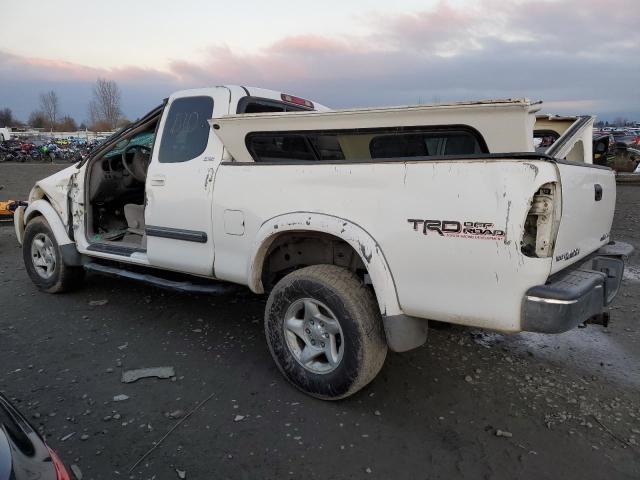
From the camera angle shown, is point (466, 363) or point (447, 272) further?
point (466, 363)

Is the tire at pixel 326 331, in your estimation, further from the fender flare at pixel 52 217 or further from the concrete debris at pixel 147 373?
the fender flare at pixel 52 217

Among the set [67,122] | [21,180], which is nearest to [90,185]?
[21,180]

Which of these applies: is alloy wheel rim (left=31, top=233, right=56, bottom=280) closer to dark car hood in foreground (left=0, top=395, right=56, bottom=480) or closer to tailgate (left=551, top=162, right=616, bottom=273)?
dark car hood in foreground (left=0, top=395, right=56, bottom=480)

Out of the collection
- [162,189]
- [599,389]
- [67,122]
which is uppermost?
[67,122]

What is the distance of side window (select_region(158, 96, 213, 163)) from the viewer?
385 centimetres

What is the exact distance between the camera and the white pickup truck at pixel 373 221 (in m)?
2.38

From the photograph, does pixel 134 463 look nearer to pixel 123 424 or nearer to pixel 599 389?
pixel 123 424

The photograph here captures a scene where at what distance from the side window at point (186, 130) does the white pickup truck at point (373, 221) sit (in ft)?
0.04

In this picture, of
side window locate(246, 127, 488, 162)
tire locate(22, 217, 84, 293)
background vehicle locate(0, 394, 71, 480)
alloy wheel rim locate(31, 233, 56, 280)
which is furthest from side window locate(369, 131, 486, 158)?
alloy wheel rim locate(31, 233, 56, 280)

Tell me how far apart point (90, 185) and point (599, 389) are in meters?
4.90

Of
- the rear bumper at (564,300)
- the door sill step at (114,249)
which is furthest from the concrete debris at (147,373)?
the rear bumper at (564,300)

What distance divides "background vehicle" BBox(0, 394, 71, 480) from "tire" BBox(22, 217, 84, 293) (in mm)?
3901

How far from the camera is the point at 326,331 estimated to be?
3.05m

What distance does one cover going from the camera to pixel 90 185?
509cm
